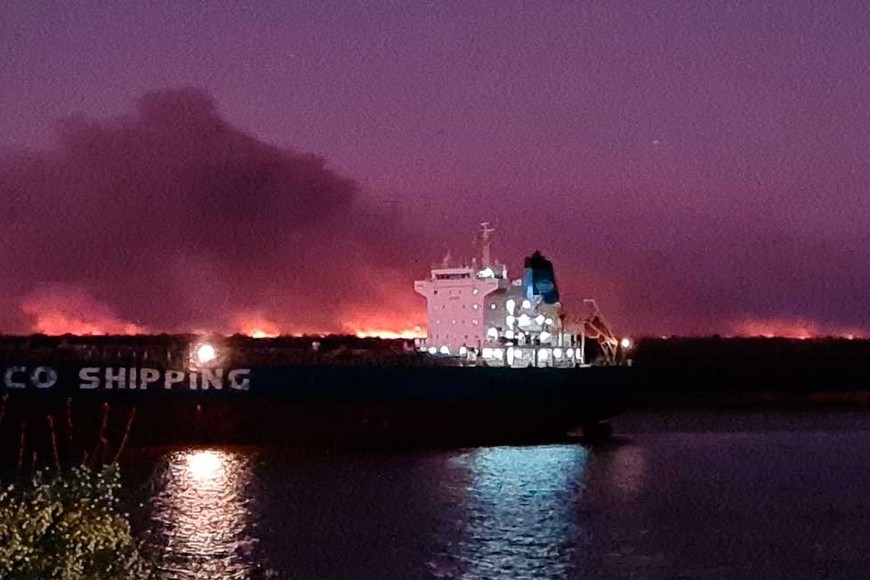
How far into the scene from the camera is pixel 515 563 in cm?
1467

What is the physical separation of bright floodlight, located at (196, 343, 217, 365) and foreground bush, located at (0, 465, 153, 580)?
1983 centimetres

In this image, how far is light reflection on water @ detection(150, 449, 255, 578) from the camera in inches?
560

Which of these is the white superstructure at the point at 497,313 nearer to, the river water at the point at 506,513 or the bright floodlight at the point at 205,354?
the river water at the point at 506,513

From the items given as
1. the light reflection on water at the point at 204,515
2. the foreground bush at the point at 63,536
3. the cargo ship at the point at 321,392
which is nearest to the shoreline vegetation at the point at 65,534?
the foreground bush at the point at 63,536

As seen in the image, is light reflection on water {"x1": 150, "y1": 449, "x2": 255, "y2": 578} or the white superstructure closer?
light reflection on water {"x1": 150, "y1": 449, "x2": 255, "y2": 578}

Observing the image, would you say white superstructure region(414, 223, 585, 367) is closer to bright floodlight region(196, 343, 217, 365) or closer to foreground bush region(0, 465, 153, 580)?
bright floodlight region(196, 343, 217, 365)

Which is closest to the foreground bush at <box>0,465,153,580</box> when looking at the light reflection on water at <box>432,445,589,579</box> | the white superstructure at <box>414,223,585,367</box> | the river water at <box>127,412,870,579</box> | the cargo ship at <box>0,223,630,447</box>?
the river water at <box>127,412,870,579</box>

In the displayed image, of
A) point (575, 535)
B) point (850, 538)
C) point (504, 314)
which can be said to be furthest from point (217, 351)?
point (850, 538)

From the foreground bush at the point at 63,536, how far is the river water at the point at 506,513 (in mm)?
7124

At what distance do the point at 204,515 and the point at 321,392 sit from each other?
886 cm

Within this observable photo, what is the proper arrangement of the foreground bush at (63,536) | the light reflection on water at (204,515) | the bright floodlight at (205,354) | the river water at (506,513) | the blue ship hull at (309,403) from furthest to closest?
the bright floodlight at (205,354) < the blue ship hull at (309,403) < the river water at (506,513) < the light reflection on water at (204,515) < the foreground bush at (63,536)

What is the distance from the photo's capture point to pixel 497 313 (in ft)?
101

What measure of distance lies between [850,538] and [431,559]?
21.1 ft

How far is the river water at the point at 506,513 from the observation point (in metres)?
14.8
